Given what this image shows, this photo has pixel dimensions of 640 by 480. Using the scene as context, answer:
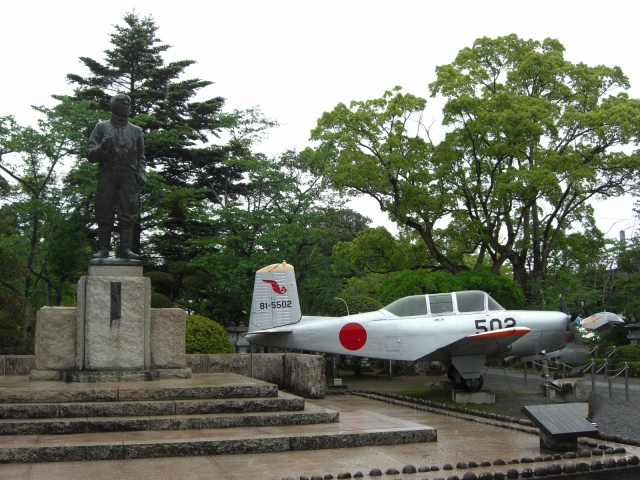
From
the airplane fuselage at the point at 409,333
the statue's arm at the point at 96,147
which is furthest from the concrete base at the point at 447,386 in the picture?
the statue's arm at the point at 96,147

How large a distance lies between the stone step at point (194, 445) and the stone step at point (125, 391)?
798 millimetres

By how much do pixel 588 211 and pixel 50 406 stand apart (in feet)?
79.9

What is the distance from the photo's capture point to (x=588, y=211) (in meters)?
26.5

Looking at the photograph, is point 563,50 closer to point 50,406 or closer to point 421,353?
point 421,353

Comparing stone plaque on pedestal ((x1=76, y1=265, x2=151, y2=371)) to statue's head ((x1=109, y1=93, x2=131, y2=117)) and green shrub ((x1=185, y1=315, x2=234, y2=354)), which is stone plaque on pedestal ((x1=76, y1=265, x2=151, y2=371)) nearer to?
statue's head ((x1=109, y1=93, x2=131, y2=117))

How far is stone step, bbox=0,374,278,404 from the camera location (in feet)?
23.3

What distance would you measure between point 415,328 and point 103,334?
7725mm

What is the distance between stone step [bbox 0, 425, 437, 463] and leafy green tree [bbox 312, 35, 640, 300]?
16.7 meters

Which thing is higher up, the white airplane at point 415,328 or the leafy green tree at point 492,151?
the leafy green tree at point 492,151

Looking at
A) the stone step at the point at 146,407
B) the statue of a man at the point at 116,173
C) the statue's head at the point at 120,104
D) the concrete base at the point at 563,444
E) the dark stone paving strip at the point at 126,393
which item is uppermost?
the statue's head at the point at 120,104

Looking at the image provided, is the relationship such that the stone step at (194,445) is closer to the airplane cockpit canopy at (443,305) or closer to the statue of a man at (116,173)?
the statue of a man at (116,173)

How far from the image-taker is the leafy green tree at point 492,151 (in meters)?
22.8

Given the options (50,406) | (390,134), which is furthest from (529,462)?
(390,134)

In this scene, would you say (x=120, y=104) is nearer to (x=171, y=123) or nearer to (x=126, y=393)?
(x=126, y=393)
